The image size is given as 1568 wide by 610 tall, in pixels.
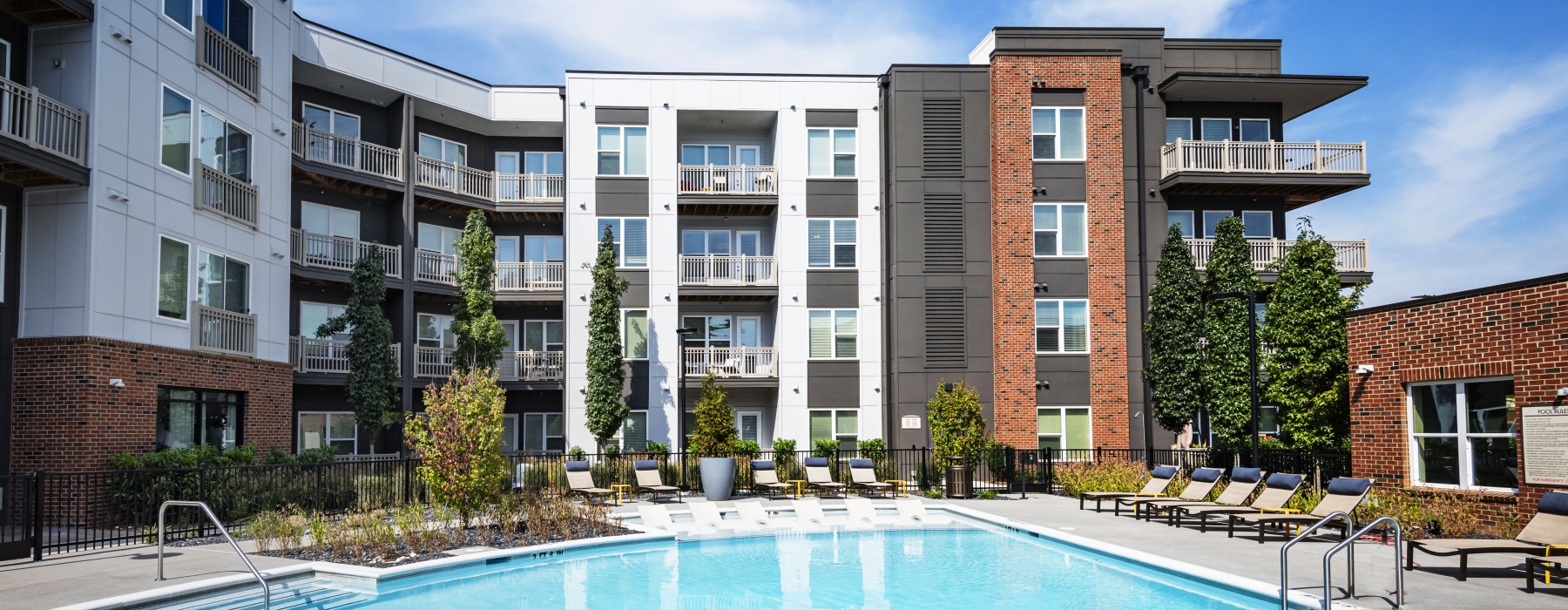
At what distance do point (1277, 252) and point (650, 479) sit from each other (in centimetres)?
1871

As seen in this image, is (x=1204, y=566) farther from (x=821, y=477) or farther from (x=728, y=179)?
(x=728, y=179)

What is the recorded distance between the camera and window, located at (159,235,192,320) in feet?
63.0

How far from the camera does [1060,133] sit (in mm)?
29188

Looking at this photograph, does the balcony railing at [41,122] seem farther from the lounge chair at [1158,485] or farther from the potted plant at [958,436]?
the lounge chair at [1158,485]

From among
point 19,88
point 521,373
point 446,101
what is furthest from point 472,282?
point 19,88

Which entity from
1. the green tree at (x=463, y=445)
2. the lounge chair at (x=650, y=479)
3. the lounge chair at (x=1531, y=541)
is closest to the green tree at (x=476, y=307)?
the lounge chair at (x=650, y=479)

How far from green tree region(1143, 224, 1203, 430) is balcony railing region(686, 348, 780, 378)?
10.1 m

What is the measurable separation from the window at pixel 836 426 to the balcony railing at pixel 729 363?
176 centimetres

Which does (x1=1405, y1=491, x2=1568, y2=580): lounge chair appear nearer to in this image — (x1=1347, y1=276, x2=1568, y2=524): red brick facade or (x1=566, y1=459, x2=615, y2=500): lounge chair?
(x1=1347, y1=276, x2=1568, y2=524): red brick facade

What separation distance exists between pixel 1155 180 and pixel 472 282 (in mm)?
18685

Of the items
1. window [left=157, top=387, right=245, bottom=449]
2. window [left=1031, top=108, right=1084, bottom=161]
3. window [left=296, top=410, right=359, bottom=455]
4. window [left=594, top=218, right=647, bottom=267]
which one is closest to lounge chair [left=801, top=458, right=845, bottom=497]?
window [left=594, top=218, right=647, bottom=267]

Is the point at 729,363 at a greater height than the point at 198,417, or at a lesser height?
greater

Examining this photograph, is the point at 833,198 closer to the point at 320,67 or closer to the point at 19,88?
the point at 320,67

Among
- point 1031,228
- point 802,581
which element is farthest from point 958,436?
point 802,581
